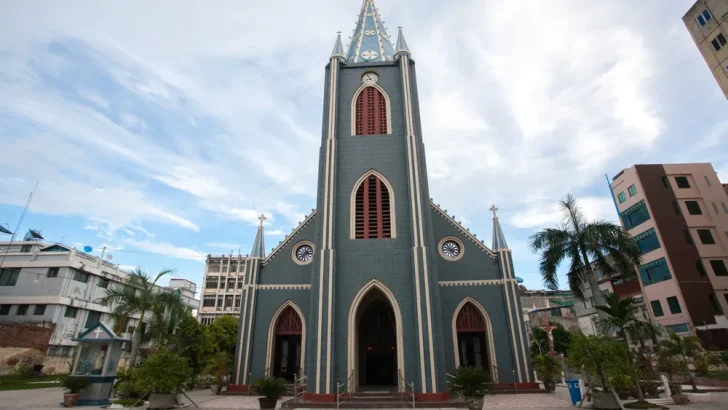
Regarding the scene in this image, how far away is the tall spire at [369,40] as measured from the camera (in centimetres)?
2445

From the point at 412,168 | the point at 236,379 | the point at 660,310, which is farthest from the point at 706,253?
the point at 236,379

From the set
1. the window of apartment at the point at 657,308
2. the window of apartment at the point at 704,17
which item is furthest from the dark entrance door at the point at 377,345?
the window of apartment at the point at 704,17

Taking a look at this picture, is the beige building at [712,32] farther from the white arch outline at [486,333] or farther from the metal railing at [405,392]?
the metal railing at [405,392]

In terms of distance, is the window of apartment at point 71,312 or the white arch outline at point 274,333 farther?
the window of apartment at point 71,312

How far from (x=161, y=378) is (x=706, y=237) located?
38.8 metres

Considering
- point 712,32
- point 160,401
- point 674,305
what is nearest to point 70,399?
point 160,401

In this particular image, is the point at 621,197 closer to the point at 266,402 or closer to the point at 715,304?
the point at 715,304

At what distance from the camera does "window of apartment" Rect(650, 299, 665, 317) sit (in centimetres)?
3145

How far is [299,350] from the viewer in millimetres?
20078

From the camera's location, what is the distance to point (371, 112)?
71.6 feet

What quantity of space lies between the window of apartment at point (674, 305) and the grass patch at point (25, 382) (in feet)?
131

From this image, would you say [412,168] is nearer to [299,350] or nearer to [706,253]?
[299,350]

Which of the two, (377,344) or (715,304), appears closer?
(377,344)

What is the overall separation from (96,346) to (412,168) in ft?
50.6
